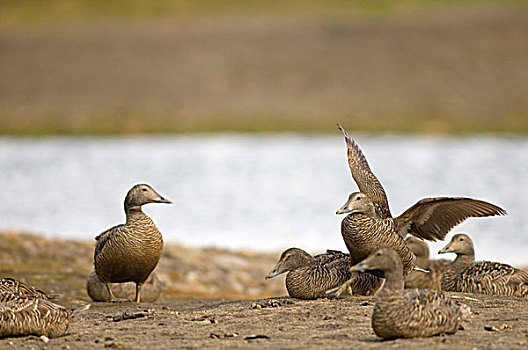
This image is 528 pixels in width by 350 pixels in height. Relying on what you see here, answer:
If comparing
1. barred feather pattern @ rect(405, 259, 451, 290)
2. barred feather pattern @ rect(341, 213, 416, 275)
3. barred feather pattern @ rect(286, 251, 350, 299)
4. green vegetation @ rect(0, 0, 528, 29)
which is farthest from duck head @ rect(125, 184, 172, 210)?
green vegetation @ rect(0, 0, 528, 29)

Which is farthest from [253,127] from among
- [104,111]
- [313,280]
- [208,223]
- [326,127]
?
[313,280]

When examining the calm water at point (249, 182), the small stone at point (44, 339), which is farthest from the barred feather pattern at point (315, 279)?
the calm water at point (249, 182)

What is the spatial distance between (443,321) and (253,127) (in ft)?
85.2

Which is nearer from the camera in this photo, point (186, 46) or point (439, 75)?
point (439, 75)

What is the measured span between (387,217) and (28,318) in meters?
3.71

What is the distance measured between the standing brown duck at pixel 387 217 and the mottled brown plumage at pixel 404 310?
4.53ft

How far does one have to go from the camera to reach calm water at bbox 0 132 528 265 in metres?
17.2

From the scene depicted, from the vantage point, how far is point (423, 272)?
410 inches

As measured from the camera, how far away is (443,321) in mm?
6652

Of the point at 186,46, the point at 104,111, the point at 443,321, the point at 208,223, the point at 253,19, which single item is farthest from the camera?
the point at 253,19

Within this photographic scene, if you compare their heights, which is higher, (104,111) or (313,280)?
(104,111)

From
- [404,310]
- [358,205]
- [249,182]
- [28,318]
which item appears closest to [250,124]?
[249,182]

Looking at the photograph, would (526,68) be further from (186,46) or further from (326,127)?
(186,46)

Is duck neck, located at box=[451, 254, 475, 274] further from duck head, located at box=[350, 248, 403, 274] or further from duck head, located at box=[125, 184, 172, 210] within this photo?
duck head, located at box=[125, 184, 172, 210]
